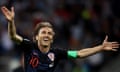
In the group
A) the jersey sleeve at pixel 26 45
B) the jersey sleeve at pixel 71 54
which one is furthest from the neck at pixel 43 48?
the jersey sleeve at pixel 71 54

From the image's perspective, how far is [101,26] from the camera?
17203 millimetres

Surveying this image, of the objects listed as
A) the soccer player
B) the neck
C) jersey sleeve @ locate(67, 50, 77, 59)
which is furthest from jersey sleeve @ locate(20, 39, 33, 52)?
jersey sleeve @ locate(67, 50, 77, 59)

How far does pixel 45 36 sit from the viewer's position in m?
10.1

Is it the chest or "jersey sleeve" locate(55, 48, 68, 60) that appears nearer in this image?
the chest

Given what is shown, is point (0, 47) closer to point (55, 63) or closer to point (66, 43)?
point (66, 43)

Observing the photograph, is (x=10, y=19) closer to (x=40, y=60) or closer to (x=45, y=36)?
A: (x=45, y=36)

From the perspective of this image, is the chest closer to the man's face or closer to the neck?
the neck

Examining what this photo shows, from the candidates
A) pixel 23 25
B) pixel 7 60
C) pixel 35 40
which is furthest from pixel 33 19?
pixel 35 40

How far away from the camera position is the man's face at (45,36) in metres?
10.1

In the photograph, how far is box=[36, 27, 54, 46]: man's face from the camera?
1011cm

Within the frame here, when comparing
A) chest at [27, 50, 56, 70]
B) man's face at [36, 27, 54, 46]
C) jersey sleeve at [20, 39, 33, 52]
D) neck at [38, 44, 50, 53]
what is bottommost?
chest at [27, 50, 56, 70]

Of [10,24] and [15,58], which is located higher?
[10,24]

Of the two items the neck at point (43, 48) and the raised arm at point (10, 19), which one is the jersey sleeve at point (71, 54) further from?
the raised arm at point (10, 19)

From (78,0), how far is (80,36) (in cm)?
177
